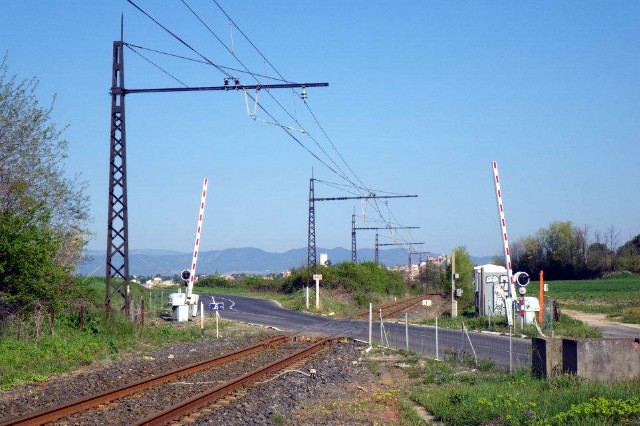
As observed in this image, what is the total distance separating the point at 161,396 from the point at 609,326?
32567 millimetres

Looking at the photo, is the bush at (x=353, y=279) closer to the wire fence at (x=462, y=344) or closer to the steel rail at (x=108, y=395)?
the wire fence at (x=462, y=344)

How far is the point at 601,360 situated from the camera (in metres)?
14.4

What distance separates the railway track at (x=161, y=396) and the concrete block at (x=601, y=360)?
21.8ft

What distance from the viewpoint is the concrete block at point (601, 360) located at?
47.3 feet

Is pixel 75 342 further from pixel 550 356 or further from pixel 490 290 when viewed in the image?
pixel 490 290

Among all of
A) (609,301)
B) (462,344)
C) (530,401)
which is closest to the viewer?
(530,401)

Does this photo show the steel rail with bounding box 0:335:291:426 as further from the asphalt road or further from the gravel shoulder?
the asphalt road

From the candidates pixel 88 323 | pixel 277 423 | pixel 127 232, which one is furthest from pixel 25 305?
pixel 277 423

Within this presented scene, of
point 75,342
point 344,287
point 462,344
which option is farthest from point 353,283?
point 75,342

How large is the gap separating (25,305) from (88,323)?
3.05 metres

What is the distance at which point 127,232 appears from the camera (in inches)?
1063

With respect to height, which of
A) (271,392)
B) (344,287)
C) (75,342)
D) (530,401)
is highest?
(344,287)

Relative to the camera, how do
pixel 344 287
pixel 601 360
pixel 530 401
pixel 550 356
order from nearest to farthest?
1. pixel 530 401
2. pixel 601 360
3. pixel 550 356
4. pixel 344 287

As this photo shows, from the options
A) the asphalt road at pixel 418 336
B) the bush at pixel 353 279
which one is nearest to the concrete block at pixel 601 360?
the asphalt road at pixel 418 336
